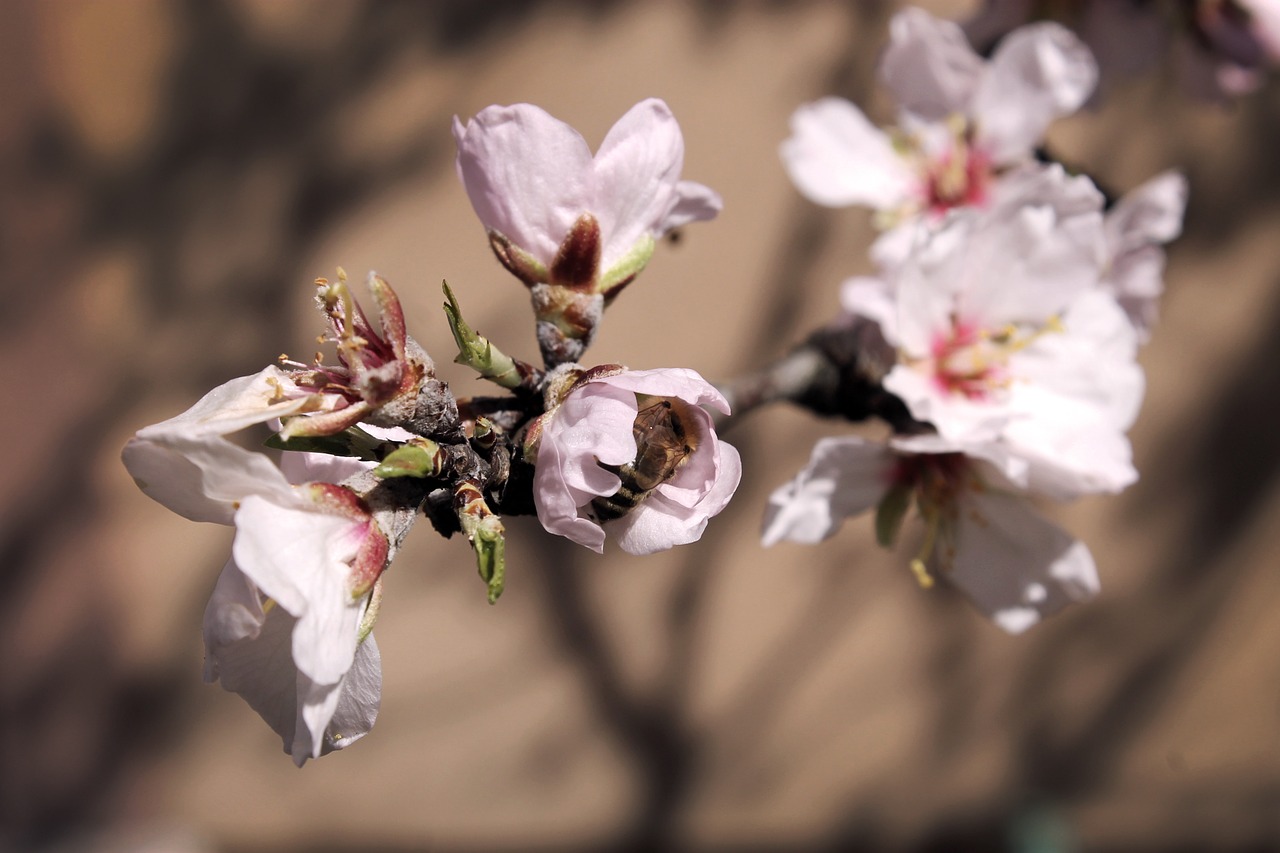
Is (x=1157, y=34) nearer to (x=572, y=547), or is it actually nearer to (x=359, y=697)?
(x=359, y=697)

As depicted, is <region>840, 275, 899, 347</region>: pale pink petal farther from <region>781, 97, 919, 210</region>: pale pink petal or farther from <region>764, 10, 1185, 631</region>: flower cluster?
<region>781, 97, 919, 210</region>: pale pink petal

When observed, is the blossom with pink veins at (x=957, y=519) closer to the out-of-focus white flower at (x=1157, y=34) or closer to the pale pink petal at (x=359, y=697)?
the pale pink petal at (x=359, y=697)

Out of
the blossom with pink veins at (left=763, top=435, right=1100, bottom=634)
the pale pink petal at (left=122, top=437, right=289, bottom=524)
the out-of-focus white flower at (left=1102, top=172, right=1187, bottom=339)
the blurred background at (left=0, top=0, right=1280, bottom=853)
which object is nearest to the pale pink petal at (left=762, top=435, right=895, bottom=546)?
the blossom with pink veins at (left=763, top=435, right=1100, bottom=634)

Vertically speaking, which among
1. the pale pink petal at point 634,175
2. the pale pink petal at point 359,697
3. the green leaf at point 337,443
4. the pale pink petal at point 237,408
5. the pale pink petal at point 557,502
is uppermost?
the pale pink petal at point 634,175

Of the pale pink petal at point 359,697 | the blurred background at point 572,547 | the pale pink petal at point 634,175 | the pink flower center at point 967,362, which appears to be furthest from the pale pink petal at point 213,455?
the blurred background at point 572,547

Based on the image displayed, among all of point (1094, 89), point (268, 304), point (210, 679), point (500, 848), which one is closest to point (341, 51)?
point (268, 304)

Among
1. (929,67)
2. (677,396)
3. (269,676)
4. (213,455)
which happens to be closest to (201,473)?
(213,455)

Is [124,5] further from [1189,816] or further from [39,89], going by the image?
[1189,816]
